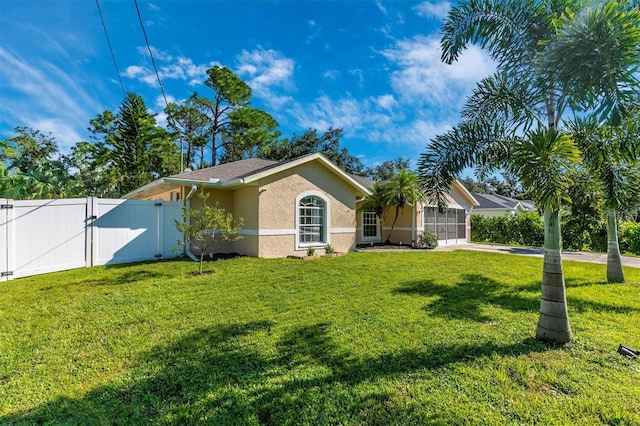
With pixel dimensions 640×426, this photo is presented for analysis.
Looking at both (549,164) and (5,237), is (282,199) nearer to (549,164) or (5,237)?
(5,237)

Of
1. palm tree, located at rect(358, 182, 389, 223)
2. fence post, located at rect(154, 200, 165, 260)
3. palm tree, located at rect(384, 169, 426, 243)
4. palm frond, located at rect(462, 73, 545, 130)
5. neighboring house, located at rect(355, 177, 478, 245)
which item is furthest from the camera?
neighboring house, located at rect(355, 177, 478, 245)

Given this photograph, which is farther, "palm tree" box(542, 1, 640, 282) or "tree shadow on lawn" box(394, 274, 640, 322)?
"tree shadow on lawn" box(394, 274, 640, 322)

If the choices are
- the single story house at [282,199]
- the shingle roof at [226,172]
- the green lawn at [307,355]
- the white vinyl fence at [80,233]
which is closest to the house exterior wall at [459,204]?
the single story house at [282,199]

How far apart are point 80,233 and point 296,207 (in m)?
7.29

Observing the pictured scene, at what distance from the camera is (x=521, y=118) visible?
461 centimetres

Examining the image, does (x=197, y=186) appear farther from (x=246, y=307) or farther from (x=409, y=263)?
(x=409, y=263)

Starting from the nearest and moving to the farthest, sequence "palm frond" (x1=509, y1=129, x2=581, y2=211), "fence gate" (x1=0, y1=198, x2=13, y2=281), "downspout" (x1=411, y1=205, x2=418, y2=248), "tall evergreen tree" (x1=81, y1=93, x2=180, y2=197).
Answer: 1. "palm frond" (x1=509, y1=129, x2=581, y2=211)
2. "fence gate" (x1=0, y1=198, x2=13, y2=281)
3. "downspout" (x1=411, y1=205, x2=418, y2=248)
4. "tall evergreen tree" (x1=81, y1=93, x2=180, y2=197)

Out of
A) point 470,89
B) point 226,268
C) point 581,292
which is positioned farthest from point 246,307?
point 581,292

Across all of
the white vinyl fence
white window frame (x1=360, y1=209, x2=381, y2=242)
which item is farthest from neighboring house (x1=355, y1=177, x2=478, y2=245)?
the white vinyl fence

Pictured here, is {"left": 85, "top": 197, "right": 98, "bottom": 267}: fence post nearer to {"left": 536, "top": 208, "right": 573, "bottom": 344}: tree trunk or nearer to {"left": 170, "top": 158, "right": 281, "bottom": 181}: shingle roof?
{"left": 170, "top": 158, "right": 281, "bottom": 181}: shingle roof

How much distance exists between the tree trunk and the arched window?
883 centimetres

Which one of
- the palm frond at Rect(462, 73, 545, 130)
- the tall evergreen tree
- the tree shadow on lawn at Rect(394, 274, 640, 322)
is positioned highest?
the tall evergreen tree

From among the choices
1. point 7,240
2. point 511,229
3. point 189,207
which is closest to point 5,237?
point 7,240

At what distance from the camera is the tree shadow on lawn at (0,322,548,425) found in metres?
2.81
